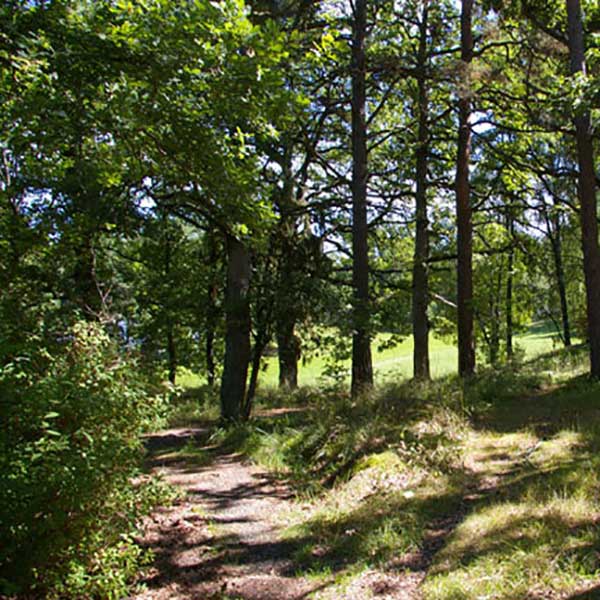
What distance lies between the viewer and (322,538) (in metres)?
5.27

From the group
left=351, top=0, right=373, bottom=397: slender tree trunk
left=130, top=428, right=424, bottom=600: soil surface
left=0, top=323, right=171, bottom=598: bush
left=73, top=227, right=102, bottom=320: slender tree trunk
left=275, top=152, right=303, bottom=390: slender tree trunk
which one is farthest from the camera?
left=351, top=0, right=373, bottom=397: slender tree trunk

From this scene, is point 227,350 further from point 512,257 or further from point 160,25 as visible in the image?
point 512,257

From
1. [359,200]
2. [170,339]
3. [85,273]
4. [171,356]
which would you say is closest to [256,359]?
[359,200]

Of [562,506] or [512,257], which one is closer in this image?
[562,506]

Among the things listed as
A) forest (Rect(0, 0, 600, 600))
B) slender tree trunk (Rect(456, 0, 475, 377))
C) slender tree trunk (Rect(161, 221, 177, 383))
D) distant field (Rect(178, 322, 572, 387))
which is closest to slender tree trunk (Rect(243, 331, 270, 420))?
forest (Rect(0, 0, 600, 600))

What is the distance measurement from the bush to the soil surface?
0.50 m

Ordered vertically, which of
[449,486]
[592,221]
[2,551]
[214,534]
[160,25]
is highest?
[160,25]

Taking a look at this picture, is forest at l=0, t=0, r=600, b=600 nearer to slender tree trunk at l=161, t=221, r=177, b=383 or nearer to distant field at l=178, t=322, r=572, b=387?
slender tree trunk at l=161, t=221, r=177, b=383

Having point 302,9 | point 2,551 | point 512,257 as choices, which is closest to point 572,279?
point 512,257

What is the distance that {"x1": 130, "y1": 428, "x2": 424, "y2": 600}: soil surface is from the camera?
425 cm

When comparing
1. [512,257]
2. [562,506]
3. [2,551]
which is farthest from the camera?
[512,257]

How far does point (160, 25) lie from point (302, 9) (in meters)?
6.55

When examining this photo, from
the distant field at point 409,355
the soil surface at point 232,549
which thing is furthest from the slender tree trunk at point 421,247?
the distant field at point 409,355

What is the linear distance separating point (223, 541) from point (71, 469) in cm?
245
